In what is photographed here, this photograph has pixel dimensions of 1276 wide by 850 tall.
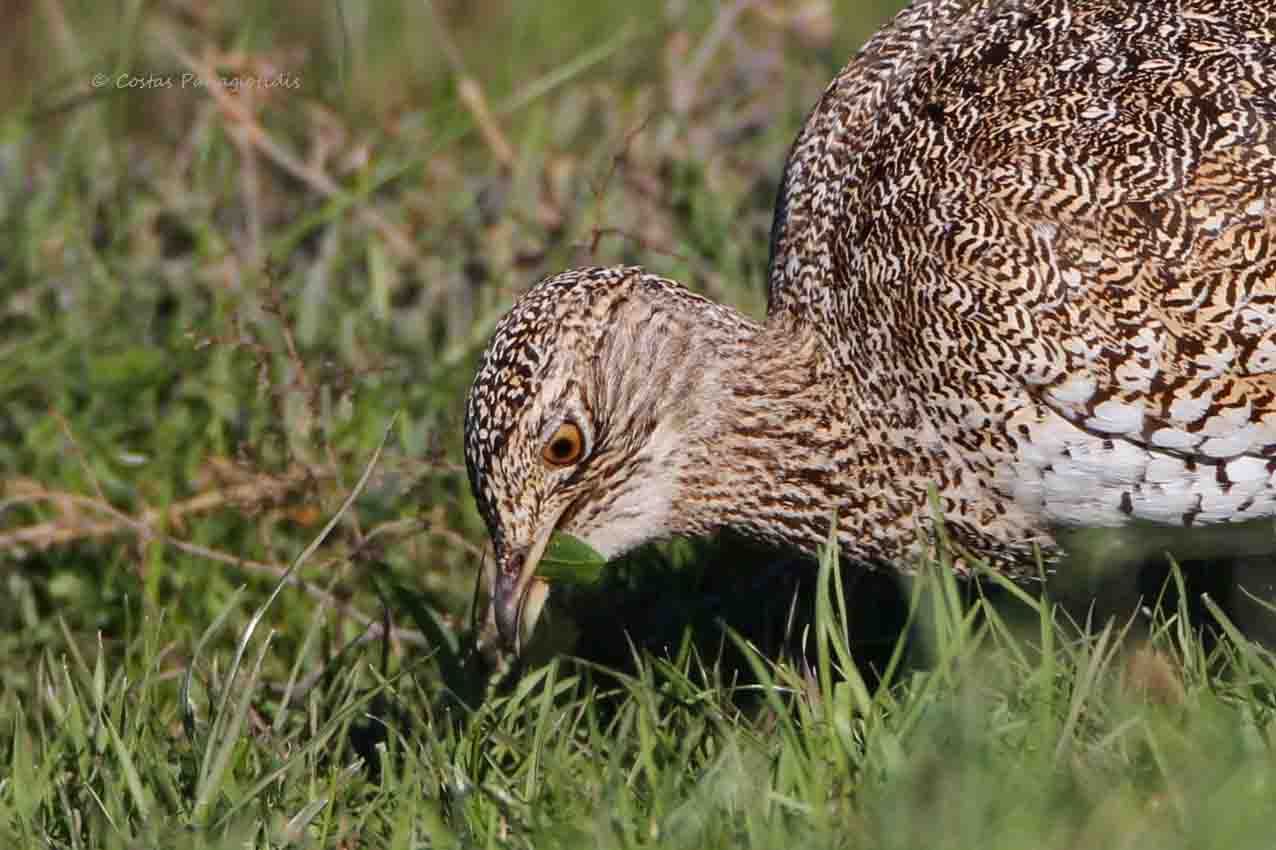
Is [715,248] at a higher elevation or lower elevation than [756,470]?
higher

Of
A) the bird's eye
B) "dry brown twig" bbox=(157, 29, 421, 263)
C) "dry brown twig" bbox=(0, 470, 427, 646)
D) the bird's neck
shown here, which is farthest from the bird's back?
"dry brown twig" bbox=(157, 29, 421, 263)

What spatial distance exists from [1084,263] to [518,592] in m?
1.33

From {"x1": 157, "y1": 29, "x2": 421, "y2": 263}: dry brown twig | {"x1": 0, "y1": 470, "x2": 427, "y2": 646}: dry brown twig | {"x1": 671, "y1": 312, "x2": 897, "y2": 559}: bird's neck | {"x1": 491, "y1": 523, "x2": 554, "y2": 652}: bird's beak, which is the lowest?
{"x1": 0, "y1": 470, "x2": 427, "y2": 646}: dry brown twig

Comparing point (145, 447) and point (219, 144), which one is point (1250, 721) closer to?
point (145, 447)


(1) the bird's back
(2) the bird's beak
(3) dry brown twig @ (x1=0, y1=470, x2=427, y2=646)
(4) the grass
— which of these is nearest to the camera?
(4) the grass

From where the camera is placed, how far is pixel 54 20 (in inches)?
266

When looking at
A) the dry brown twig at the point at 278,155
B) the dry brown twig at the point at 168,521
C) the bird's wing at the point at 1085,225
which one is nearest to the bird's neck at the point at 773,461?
the bird's wing at the point at 1085,225


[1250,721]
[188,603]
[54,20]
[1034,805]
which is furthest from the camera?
[54,20]

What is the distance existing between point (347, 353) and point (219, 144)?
1542 millimetres

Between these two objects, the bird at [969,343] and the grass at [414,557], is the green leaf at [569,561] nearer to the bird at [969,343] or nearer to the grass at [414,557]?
the bird at [969,343]

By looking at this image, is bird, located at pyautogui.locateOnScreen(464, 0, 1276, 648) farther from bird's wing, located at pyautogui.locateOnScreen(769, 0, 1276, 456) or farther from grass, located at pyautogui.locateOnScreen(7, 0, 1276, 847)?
grass, located at pyautogui.locateOnScreen(7, 0, 1276, 847)

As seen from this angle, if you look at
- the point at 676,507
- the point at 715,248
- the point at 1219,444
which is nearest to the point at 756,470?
the point at 676,507

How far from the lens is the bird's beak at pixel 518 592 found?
395 centimetres

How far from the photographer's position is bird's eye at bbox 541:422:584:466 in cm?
396
